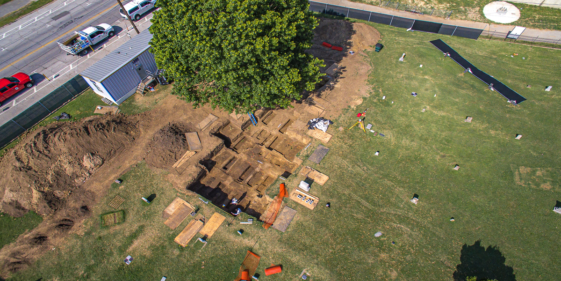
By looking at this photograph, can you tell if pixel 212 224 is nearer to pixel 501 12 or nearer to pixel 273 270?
pixel 273 270

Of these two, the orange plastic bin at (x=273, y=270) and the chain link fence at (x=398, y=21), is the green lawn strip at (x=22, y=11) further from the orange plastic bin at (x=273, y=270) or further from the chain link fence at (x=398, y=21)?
the orange plastic bin at (x=273, y=270)

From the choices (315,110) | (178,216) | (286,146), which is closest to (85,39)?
(178,216)

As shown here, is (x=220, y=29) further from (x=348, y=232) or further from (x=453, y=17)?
(x=453, y=17)

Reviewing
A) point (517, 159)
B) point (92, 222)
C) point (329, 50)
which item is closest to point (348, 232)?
point (517, 159)

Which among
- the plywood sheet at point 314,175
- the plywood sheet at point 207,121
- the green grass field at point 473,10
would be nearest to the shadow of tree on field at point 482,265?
the plywood sheet at point 314,175

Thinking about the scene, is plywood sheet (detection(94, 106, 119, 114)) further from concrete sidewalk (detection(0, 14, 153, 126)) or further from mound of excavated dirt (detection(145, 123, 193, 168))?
concrete sidewalk (detection(0, 14, 153, 126))
